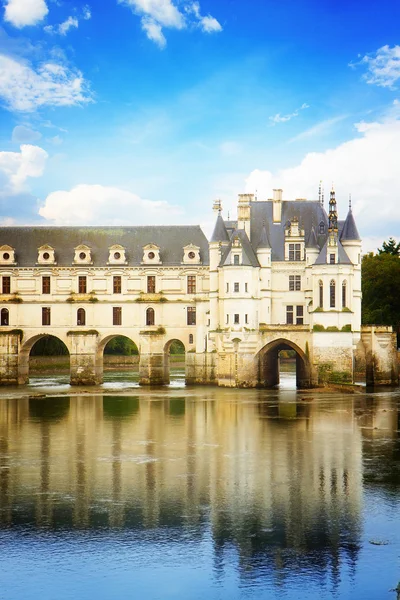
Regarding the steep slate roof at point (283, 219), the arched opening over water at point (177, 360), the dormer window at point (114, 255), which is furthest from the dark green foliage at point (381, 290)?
the dormer window at point (114, 255)

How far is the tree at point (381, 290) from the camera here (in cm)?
8031

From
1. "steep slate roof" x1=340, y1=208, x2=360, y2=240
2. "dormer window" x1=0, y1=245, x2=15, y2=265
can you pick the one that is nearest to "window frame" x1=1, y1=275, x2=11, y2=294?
"dormer window" x1=0, y1=245, x2=15, y2=265

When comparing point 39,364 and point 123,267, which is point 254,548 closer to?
point 123,267

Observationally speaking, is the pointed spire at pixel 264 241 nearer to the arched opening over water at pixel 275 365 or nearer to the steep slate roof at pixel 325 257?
the steep slate roof at pixel 325 257

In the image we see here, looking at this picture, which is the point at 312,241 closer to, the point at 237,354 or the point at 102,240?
the point at 237,354

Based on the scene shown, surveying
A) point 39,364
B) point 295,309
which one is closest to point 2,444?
point 295,309

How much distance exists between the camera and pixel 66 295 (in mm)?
70688

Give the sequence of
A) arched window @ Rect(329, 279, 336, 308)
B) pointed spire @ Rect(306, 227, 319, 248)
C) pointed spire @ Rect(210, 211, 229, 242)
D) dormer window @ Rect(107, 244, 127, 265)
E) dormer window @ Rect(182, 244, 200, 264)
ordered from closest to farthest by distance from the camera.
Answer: arched window @ Rect(329, 279, 336, 308) → pointed spire @ Rect(306, 227, 319, 248) → pointed spire @ Rect(210, 211, 229, 242) → dormer window @ Rect(182, 244, 200, 264) → dormer window @ Rect(107, 244, 127, 265)

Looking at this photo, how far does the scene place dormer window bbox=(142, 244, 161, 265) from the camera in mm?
70312

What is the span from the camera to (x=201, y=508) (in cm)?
2261

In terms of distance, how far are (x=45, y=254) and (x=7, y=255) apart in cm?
323

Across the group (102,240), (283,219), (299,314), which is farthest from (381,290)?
(102,240)

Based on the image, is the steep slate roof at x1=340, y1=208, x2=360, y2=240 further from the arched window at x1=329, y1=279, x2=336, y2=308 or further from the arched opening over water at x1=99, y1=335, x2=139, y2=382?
the arched opening over water at x1=99, y1=335, x2=139, y2=382

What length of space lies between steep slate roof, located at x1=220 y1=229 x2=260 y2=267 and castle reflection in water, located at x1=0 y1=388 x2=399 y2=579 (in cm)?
1734
